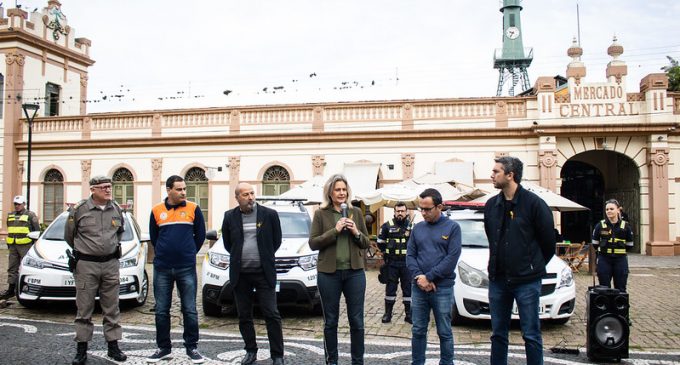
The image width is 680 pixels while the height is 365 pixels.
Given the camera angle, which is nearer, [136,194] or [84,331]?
[84,331]

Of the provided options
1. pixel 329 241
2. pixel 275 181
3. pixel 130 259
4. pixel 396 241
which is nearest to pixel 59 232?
pixel 130 259

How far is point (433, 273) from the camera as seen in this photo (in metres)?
5.68

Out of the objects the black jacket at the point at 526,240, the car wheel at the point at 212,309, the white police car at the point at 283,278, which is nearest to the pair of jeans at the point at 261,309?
the white police car at the point at 283,278

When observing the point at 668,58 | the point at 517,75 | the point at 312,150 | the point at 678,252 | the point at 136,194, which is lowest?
the point at 678,252

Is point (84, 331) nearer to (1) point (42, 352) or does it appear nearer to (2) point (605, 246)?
(1) point (42, 352)

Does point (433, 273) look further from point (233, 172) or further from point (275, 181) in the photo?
point (233, 172)

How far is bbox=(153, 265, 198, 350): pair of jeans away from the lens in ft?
21.1

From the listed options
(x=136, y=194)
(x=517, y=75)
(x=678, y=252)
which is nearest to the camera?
(x=678, y=252)

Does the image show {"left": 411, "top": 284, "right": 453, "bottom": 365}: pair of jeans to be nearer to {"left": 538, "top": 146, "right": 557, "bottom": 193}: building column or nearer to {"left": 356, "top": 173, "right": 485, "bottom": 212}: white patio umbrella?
{"left": 356, "top": 173, "right": 485, "bottom": 212}: white patio umbrella

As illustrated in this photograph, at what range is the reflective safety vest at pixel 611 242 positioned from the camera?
8.99 meters

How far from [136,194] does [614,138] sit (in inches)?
733

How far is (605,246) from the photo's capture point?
908 cm

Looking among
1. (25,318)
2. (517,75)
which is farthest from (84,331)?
(517,75)

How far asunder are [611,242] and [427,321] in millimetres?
4715
